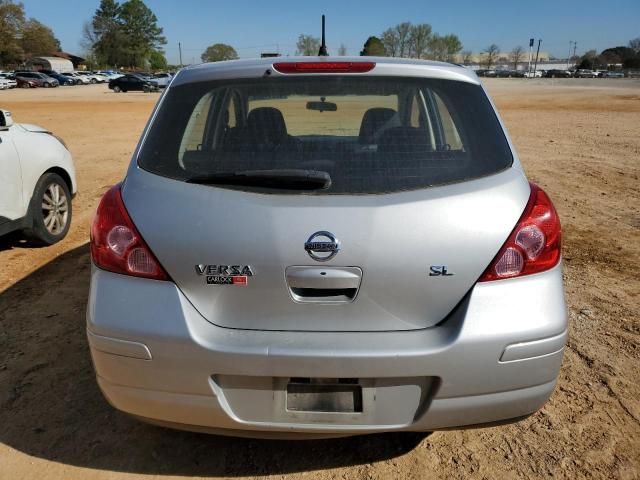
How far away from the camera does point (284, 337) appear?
6.49ft

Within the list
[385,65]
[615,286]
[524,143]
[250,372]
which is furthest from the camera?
[524,143]

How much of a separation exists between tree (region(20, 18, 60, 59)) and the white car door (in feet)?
325

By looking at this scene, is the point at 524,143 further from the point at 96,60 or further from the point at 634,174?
the point at 96,60

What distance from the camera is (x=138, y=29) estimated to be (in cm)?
11462

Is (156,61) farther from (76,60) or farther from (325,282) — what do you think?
(325,282)

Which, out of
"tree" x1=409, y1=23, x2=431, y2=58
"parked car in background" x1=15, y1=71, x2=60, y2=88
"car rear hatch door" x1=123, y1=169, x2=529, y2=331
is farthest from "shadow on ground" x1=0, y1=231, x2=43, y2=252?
"tree" x1=409, y1=23, x2=431, y2=58

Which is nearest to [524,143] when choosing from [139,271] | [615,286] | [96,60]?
[615,286]

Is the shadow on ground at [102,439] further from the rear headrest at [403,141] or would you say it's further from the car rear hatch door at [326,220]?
the rear headrest at [403,141]

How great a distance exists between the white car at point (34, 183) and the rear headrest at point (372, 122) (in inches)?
147

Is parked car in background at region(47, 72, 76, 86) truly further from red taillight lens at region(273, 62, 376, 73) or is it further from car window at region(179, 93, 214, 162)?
red taillight lens at region(273, 62, 376, 73)

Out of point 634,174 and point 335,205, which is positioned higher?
point 335,205

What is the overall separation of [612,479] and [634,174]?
7.85 meters

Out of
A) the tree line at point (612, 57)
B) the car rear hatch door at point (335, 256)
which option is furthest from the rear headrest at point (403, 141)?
the tree line at point (612, 57)

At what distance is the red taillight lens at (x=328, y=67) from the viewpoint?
2.27 metres
